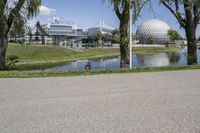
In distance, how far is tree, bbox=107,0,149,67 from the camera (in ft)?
65.2

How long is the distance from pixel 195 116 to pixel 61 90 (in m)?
5.00

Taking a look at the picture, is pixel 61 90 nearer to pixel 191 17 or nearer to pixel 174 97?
pixel 174 97

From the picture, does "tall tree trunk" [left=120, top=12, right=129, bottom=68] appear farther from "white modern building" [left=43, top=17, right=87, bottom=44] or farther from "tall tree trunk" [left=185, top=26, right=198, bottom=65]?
"white modern building" [left=43, top=17, right=87, bottom=44]

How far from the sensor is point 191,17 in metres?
22.2

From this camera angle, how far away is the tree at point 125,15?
19.9 metres

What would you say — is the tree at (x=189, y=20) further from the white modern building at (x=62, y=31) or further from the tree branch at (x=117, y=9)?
the white modern building at (x=62, y=31)

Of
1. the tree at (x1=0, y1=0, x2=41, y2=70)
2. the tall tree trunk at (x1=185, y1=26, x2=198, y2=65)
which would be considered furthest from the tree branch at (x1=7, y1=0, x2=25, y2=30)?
the tall tree trunk at (x1=185, y1=26, x2=198, y2=65)

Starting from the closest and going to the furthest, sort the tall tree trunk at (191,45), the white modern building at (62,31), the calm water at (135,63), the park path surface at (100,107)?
the park path surface at (100,107), the tall tree trunk at (191,45), the calm water at (135,63), the white modern building at (62,31)

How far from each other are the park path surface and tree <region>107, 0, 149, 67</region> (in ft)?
28.9

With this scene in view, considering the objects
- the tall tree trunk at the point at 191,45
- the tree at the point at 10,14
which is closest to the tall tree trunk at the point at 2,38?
the tree at the point at 10,14

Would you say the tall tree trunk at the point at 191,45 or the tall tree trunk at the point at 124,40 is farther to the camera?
the tall tree trunk at the point at 191,45

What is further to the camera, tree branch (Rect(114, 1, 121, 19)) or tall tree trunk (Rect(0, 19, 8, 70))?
tall tree trunk (Rect(0, 19, 8, 70))

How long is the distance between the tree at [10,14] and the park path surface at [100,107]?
8.85 meters

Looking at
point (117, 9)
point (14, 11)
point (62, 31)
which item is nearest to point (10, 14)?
point (14, 11)
